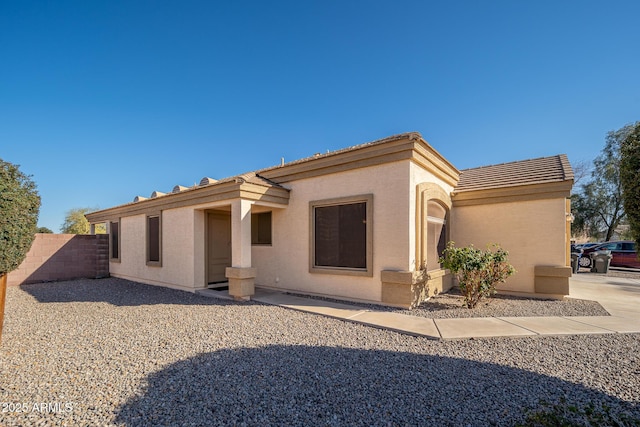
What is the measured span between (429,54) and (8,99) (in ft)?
49.0

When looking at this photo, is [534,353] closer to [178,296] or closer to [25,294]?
[178,296]

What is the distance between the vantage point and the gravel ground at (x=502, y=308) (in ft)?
21.6

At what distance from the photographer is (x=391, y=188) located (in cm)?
712

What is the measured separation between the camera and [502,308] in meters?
7.16

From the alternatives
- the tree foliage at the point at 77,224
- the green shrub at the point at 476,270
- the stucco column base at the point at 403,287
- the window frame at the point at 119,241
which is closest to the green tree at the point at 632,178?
the green shrub at the point at 476,270

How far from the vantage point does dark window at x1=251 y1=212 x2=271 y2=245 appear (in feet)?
32.1

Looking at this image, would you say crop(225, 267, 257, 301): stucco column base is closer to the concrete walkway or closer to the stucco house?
the stucco house

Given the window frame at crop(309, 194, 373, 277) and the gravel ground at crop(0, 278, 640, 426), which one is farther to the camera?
the window frame at crop(309, 194, 373, 277)

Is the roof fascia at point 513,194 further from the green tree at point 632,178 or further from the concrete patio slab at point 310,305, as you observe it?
the green tree at point 632,178

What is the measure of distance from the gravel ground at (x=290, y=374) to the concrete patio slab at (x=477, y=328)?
0.16 metres

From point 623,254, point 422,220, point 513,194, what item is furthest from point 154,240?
point 623,254

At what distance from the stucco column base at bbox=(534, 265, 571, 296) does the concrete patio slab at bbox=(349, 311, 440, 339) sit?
4795 millimetres

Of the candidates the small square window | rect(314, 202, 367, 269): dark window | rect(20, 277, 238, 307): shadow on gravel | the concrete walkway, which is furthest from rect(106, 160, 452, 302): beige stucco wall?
the concrete walkway

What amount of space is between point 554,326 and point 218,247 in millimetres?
9713
